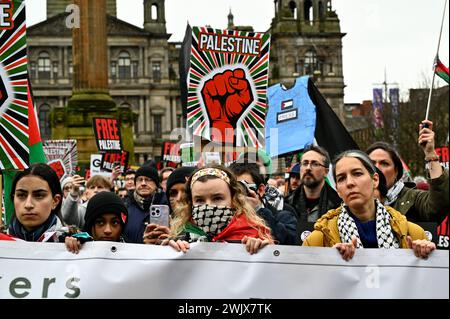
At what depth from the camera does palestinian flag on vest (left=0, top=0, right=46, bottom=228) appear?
17.1 feet

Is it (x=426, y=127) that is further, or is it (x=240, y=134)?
(x=240, y=134)

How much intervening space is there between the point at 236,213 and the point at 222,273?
0.68 metres

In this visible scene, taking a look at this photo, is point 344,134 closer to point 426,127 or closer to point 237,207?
point 426,127

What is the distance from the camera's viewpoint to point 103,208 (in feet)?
16.5

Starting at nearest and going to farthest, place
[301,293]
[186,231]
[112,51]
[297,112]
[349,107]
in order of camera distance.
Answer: [301,293], [186,231], [297,112], [112,51], [349,107]

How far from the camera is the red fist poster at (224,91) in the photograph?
26.4 feet

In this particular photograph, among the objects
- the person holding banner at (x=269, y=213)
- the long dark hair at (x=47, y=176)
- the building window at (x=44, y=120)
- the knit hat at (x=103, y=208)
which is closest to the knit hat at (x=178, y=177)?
the person holding banner at (x=269, y=213)

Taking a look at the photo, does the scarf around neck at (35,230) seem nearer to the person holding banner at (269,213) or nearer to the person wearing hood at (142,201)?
the person holding banner at (269,213)

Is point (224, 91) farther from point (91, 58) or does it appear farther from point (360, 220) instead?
point (91, 58)

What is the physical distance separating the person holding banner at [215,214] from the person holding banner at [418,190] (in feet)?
2.79
